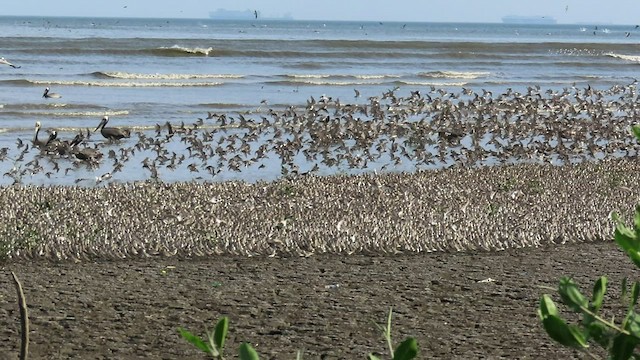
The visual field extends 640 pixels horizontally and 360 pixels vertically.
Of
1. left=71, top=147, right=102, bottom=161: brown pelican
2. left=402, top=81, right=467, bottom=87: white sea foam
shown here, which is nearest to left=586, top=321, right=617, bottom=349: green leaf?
left=71, top=147, right=102, bottom=161: brown pelican

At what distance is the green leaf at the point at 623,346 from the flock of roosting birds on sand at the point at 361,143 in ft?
28.2

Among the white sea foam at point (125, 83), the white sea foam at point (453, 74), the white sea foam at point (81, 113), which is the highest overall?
the white sea foam at point (81, 113)

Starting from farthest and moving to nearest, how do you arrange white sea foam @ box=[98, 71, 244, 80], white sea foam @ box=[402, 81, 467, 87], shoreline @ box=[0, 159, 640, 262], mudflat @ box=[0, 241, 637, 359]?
white sea foam @ box=[98, 71, 244, 80]
white sea foam @ box=[402, 81, 467, 87]
shoreline @ box=[0, 159, 640, 262]
mudflat @ box=[0, 241, 637, 359]

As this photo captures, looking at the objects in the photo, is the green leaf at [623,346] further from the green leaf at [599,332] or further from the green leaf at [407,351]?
the green leaf at [407,351]

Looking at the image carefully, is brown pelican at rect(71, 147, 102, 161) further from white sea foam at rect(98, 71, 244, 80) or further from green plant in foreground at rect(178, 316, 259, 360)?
white sea foam at rect(98, 71, 244, 80)

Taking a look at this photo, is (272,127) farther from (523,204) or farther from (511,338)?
(511,338)

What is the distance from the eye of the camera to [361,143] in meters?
12.2

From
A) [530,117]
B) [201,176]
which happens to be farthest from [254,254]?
[530,117]

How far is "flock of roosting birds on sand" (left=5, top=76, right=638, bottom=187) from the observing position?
36.5 feet

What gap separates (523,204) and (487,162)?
3756 mm

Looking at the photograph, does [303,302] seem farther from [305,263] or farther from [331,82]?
[331,82]

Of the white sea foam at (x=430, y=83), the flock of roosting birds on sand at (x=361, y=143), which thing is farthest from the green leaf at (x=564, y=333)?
the white sea foam at (x=430, y=83)

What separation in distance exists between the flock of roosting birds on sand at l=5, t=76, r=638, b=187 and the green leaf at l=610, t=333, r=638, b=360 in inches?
338

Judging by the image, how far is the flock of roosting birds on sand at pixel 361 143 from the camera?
11125mm
